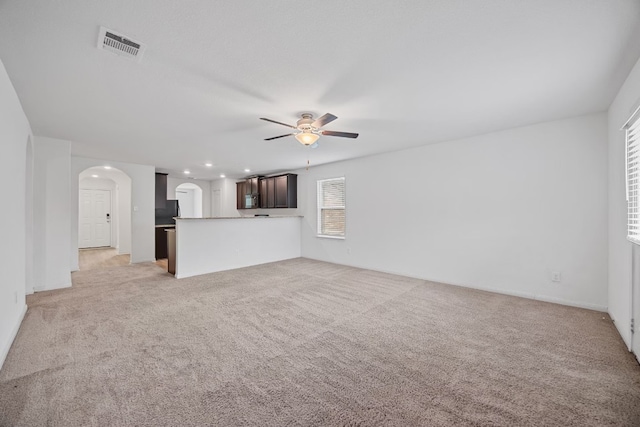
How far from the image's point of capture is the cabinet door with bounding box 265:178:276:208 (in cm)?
727

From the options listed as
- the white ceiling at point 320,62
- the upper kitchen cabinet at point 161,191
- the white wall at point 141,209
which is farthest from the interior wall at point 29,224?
the upper kitchen cabinet at point 161,191

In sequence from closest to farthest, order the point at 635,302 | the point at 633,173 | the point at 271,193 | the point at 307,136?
the point at 635,302 < the point at 633,173 < the point at 307,136 < the point at 271,193

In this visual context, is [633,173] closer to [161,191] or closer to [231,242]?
[231,242]

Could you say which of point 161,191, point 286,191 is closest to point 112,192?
point 161,191

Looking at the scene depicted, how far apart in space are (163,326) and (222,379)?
1280 mm

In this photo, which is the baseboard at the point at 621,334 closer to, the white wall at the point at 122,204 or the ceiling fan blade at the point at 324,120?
the ceiling fan blade at the point at 324,120

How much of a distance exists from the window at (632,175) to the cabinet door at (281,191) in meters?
5.91

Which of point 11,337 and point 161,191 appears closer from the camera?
point 11,337

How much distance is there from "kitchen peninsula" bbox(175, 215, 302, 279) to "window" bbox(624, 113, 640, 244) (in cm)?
562

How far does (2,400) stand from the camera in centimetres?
164

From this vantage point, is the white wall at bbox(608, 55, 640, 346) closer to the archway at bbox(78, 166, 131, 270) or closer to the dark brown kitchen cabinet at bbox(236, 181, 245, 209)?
the dark brown kitchen cabinet at bbox(236, 181, 245, 209)

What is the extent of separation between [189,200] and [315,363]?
9.91 m

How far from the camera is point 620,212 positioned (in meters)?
2.63

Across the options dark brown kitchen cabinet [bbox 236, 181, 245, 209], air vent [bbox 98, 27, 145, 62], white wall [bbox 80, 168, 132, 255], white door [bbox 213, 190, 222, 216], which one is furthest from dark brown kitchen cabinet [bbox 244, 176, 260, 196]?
air vent [bbox 98, 27, 145, 62]
